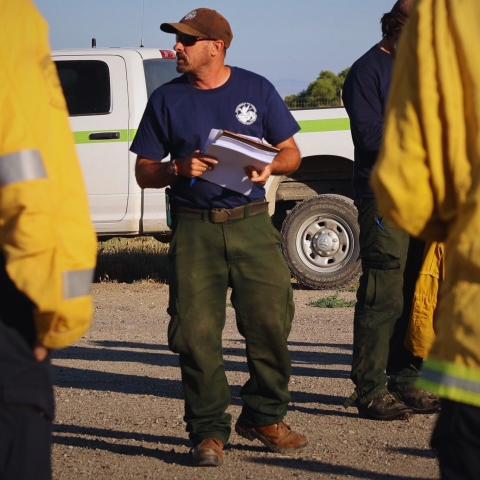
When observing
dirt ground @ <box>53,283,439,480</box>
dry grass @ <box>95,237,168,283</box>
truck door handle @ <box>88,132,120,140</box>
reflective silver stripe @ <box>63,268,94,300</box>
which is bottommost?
dry grass @ <box>95,237,168,283</box>

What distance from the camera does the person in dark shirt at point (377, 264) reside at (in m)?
5.11

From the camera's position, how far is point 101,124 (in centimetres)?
986

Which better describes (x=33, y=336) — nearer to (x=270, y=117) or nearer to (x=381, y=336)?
(x=270, y=117)

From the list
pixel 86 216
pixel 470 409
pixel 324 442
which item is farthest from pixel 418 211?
pixel 324 442

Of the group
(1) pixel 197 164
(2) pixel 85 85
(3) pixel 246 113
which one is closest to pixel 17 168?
(1) pixel 197 164

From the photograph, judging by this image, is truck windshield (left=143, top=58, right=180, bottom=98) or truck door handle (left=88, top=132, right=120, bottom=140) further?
truck windshield (left=143, top=58, right=180, bottom=98)

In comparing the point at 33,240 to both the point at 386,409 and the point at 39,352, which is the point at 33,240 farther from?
the point at 386,409

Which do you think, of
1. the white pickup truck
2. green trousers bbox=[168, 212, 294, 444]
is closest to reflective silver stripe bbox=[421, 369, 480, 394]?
green trousers bbox=[168, 212, 294, 444]

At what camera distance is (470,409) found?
74.4 inches

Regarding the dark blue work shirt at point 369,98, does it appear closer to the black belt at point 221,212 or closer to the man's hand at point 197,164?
the black belt at point 221,212

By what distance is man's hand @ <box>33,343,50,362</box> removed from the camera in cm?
212

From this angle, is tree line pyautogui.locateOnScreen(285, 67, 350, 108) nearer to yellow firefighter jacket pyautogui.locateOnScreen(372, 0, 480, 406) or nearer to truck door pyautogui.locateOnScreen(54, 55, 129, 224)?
truck door pyautogui.locateOnScreen(54, 55, 129, 224)

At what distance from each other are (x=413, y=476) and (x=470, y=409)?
259 cm

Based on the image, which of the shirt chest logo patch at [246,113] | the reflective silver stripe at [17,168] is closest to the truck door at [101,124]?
the shirt chest logo patch at [246,113]
